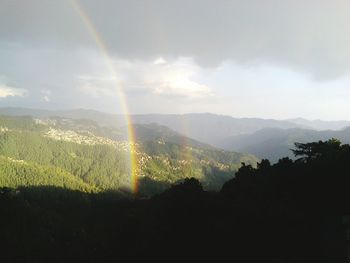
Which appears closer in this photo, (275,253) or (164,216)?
(275,253)

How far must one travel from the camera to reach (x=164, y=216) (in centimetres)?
4597

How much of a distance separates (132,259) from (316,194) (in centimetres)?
2322

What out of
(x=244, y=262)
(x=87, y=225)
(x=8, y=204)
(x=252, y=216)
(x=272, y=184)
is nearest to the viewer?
(x=244, y=262)

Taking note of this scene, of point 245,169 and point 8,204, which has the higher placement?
point 245,169

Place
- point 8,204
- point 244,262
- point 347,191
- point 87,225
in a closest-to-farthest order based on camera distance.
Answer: point 244,262
point 347,191
point 8,204
point 87,225

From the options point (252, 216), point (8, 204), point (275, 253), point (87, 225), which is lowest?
point (87, 225)

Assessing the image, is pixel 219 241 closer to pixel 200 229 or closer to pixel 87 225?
pixel 200 229

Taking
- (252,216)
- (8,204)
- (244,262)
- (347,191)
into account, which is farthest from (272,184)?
(8,204)

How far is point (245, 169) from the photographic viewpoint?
236 ft

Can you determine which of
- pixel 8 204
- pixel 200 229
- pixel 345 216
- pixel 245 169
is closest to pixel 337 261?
pixel 345 216

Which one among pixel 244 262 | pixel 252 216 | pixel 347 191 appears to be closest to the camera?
pixel 244 262

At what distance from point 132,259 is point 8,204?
3670cm

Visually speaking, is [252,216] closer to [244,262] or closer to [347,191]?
[244,262]

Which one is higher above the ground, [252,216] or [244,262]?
[252,216]
